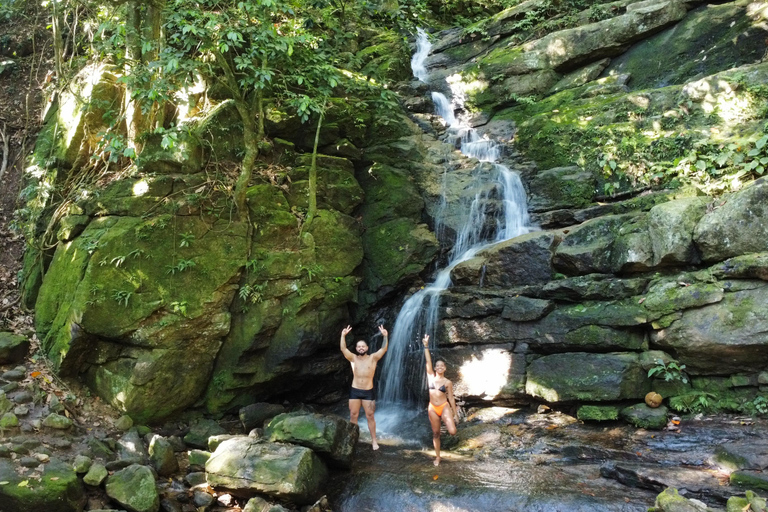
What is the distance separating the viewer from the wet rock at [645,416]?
7.07 metres

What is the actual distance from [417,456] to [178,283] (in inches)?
182

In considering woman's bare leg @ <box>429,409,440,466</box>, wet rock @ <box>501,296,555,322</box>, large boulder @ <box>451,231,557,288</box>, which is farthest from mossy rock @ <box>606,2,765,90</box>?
woman's bare leg @ <box>429,409,440,466</box>

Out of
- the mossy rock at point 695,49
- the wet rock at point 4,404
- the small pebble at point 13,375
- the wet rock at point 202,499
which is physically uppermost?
the mossy rock at point 695,49

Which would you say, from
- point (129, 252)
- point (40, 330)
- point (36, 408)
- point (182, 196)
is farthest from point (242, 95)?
point (36, 408)

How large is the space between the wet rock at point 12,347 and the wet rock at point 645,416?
30.0ft

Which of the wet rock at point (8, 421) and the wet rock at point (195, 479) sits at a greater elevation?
the wet rock at point (8, 421)

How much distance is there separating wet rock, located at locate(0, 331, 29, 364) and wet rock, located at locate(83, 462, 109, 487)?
2.84m

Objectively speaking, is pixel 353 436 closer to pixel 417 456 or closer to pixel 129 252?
pixel 417 456

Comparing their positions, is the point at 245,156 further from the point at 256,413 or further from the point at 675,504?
the point at 675,504

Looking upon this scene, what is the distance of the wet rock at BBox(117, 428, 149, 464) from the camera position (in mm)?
6559

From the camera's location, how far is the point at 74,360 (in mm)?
7617

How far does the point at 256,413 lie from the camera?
8.02 m

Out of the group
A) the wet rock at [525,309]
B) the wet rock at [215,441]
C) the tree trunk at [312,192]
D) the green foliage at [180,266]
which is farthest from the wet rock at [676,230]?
the green foliage at [180,266]

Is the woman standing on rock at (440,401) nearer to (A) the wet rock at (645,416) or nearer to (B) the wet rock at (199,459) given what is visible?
(A) the wet rock at (645,416)
